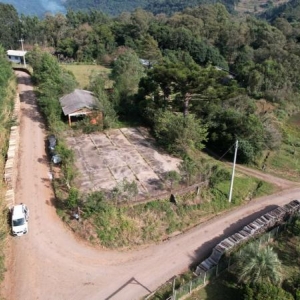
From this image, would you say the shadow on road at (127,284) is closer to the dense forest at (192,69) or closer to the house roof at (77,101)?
the dense forest at (192,69)

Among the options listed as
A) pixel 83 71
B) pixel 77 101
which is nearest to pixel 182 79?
pixel 77 101

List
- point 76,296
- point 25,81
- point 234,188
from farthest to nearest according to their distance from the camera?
point 25,81, point 234,188, point 76,296

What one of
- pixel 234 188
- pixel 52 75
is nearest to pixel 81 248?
pixel 234 188

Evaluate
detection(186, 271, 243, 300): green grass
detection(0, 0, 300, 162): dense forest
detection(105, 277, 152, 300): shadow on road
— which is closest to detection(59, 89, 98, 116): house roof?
detection(0, 0, 300, 162): dense forest

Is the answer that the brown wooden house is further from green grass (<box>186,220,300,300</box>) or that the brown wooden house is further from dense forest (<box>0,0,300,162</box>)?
green grass (<box>186,220,300,300</box>)

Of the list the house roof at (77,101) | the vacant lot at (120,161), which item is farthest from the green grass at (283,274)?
the house roof at (77,101)

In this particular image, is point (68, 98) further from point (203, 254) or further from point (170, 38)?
point (170, 38)
